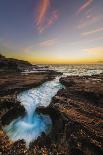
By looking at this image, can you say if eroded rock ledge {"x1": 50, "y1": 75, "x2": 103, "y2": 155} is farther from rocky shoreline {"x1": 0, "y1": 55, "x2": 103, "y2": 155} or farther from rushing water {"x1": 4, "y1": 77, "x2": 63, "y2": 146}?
rushing water {"x1": 4, "y1": 77, "x2": 63, "y2": 146}

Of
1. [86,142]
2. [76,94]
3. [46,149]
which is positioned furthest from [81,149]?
[76,94]

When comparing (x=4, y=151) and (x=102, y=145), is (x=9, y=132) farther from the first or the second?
(x=102, y=145)

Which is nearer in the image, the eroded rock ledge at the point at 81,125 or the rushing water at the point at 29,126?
the eroded rock ledge at the point at 81,125

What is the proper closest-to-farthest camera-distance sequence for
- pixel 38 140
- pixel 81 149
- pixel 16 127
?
pixel 81 149, pixel 38 140, pixel 16 127

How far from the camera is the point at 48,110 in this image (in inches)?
560

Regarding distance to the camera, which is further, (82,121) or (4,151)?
(82,121)

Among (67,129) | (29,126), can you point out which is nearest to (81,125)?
(67,129)

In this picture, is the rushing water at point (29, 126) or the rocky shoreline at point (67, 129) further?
the rushing water at point (29, 126)

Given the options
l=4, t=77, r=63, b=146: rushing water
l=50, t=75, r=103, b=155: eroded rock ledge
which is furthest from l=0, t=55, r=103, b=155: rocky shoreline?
l=4, t=77, r=63, b=146: rushing water

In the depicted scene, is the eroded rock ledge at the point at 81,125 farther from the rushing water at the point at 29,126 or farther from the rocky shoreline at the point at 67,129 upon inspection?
the rushing water at the point at 29,126

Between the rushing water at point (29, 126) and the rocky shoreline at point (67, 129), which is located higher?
the rocky shoreline at point (67, 129)

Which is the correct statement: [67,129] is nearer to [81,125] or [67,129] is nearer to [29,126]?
[81,125]

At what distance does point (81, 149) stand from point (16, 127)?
578cm

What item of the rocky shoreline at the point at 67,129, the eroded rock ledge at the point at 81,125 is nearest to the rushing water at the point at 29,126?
the rocky shoreline at the point at 67,129
